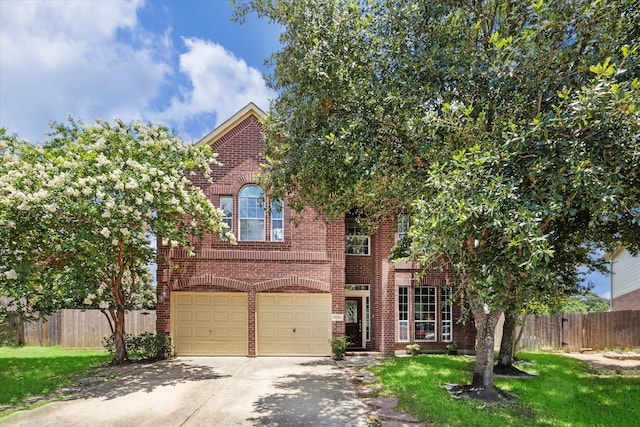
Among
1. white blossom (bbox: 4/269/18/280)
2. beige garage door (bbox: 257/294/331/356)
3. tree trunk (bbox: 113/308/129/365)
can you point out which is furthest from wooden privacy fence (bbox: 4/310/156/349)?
white blossom (bbox: 4/269/18/280)

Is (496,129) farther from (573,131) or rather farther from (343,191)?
(343,191)

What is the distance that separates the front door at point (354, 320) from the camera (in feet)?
55.1

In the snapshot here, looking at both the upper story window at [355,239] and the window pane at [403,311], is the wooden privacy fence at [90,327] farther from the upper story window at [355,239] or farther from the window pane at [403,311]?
the window pane at [403,311]

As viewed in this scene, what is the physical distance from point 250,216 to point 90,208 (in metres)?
5.57

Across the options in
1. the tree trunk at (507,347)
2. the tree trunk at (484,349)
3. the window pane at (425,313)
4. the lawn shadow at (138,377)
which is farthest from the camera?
the window pane at (425,313)

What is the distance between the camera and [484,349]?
9.68 meters

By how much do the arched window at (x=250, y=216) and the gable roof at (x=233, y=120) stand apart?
6.89 feet

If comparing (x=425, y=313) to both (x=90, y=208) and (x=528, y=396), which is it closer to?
(x=528, y=396)

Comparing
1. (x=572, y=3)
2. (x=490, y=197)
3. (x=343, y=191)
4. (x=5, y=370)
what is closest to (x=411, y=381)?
(x=343, y=191)

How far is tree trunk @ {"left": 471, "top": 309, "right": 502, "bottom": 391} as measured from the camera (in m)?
9.45

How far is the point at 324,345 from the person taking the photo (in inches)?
608

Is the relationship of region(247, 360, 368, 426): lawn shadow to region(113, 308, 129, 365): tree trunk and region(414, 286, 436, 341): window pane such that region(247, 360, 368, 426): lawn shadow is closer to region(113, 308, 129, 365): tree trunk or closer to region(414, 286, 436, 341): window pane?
region(113, 308, 129, 365): tree trunk

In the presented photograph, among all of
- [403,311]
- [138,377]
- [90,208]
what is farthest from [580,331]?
[90,208]

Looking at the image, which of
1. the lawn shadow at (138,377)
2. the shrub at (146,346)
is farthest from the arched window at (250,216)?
the lawn shadow at (138,377)
